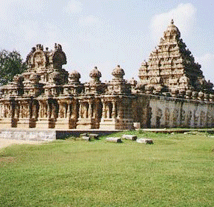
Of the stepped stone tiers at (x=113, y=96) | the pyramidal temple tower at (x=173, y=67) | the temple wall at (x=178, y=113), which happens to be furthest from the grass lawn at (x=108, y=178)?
the pyramidal temple tower at (x=173, y=67)

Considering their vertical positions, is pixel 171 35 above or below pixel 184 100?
above

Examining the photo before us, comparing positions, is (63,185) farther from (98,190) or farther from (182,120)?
(182,120)

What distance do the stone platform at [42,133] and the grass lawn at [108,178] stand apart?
285 inches

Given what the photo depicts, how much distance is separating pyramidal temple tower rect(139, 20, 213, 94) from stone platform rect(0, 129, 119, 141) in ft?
74.6

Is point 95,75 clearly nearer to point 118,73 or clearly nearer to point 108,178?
point 118,73

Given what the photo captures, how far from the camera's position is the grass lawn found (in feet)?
31.6

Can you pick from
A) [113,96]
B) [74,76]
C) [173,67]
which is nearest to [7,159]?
[113,96]

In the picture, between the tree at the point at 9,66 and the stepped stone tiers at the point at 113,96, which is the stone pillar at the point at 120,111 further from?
the tree at the point at 9,66

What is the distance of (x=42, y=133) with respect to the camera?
26000mm

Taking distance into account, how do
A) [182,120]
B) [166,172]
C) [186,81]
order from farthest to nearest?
[186,81]
[182,120]
[166,172]

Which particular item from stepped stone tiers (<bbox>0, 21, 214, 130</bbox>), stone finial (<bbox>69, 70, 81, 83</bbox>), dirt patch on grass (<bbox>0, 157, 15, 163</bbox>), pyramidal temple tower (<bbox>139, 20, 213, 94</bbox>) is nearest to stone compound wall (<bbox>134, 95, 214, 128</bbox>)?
stepped stone tiers (<bbox>0, 21, 214, 130</bbox>)

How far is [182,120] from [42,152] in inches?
1043

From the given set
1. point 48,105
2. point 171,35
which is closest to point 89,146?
point 48,105

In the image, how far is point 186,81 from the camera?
47.2m
